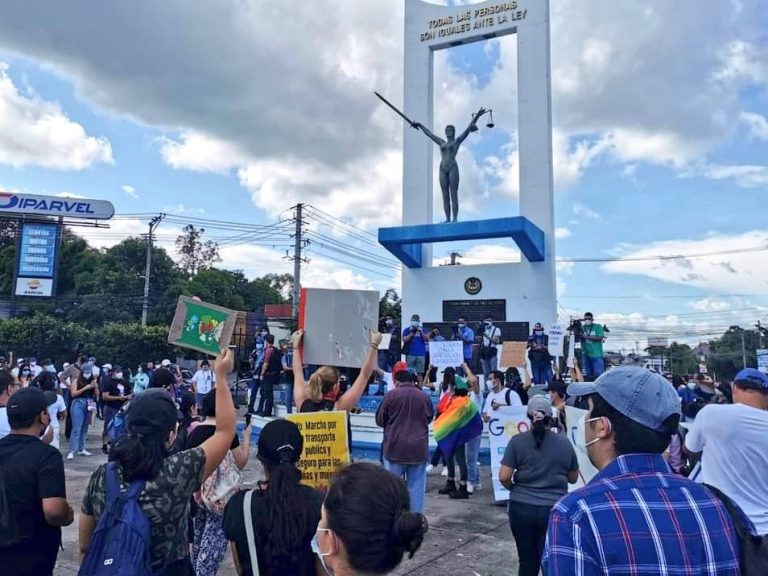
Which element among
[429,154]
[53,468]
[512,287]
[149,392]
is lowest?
[53,468]

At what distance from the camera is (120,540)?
206 centimetres

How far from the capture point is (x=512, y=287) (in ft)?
54.2

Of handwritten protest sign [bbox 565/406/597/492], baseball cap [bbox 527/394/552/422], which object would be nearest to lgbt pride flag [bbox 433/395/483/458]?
handwritten protest sign [bbox 565/406/597/492]

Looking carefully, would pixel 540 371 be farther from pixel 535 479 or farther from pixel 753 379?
pixel 753 379

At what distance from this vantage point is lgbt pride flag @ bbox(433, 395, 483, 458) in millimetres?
7547

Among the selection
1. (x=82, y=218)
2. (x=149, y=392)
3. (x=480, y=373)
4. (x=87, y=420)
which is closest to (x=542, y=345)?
(x=480, y=373)

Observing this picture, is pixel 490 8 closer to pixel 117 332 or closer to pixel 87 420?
pixel 87 420

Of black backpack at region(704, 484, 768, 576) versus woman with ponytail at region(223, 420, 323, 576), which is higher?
black backpack at region(704, 484, 768, 576)

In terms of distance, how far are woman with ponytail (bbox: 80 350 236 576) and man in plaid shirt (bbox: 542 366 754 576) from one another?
4.95 feet

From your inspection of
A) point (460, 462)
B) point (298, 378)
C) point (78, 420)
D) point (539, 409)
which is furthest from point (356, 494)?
point (78, 420)

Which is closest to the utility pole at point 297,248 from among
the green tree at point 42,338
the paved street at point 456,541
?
the green tree at point 42,338

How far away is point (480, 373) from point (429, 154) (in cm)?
795

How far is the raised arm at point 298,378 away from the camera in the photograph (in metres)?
4.07

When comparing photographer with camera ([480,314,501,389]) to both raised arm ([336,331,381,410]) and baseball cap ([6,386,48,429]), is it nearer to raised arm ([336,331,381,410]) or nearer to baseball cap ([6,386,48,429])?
raised arm ([336,331,381,410])
